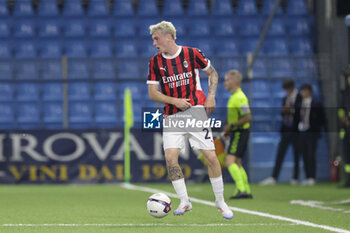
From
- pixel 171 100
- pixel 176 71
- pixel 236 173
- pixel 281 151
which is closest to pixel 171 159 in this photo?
pixel 171 100

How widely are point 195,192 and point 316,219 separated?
15.2ft

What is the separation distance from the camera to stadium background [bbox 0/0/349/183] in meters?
13.0

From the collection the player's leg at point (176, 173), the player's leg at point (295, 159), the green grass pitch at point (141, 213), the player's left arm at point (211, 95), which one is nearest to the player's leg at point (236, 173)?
the green grass pitch at point (141, 213)

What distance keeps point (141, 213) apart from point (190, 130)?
1.27 metres

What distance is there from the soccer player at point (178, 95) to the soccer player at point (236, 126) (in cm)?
286

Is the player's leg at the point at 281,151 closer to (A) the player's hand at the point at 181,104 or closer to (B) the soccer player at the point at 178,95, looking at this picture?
(B) the soccer player at the point at 178,95

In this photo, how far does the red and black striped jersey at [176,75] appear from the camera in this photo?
20.0ft

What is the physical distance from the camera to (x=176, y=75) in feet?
20.0

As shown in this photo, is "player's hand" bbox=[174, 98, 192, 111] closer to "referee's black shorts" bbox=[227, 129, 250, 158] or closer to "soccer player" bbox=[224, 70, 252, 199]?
"soccer player" bbox=[224, 70, 252, 199]

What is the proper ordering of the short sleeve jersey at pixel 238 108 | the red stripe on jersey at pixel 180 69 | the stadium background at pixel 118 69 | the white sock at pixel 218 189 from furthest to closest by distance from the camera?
1. the stadium background at pixel 118 69
2. the short sleeve jersey at pixel 238 108
3. the red stripe on jersey at pixel 180 69
4. the white sock at pixel 218 189

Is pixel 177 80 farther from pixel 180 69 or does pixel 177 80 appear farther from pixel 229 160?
pixel 229 160

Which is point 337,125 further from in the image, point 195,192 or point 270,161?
point 195,192

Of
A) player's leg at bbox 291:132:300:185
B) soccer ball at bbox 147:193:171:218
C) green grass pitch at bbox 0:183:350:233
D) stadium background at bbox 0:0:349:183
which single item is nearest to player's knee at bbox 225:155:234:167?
green grass pitch at bbox 0:183:350:233

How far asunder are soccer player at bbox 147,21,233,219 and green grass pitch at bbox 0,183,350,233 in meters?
0.45
